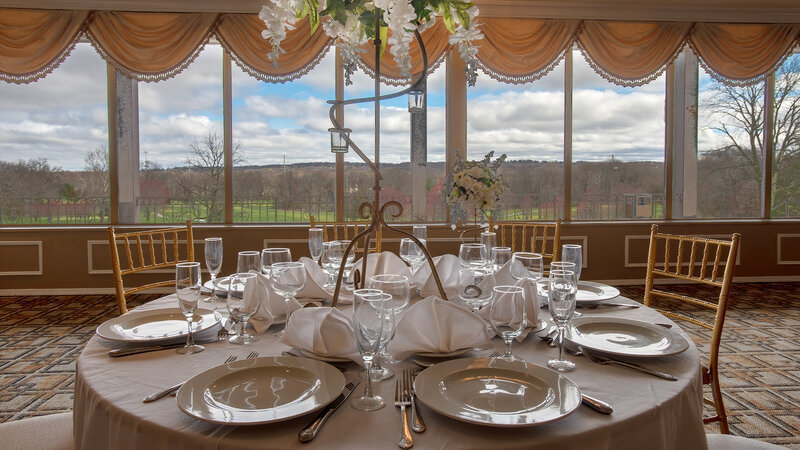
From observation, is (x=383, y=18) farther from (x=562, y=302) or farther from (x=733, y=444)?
(x=733, y=444)

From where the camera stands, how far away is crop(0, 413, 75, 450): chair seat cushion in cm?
126

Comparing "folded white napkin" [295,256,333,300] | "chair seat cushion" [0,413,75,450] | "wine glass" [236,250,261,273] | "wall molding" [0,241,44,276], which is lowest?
"chair seat cushion" [0,413,75,450]

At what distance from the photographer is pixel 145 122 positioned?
490 centimetres

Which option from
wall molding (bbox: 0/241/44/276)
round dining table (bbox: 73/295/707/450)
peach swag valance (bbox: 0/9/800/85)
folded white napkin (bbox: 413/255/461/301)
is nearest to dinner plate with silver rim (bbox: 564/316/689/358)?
round dining table (bbox: 73/295/707/450)

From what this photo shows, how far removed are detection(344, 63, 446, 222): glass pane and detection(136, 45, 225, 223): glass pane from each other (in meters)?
1.33

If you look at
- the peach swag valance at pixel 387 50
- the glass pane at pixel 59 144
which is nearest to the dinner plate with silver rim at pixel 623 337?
the peach swag valance at pixel 387 50

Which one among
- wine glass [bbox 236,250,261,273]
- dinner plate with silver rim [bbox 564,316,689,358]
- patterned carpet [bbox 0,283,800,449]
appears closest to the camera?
dinner plate with silver rim [bbox 564,316,689,358]

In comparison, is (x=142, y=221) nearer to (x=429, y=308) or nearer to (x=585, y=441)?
(x=429, y=308)

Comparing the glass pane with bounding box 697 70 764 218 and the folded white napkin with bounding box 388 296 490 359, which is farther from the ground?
the glass pane with bounding box 697 70 764 218

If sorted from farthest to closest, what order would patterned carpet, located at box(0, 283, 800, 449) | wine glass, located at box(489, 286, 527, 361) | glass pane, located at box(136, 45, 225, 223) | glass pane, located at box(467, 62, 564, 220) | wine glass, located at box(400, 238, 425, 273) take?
1. glass pane, located at box(467, 62, 564, 220)
2. glass pane, located at box(136, 45, 225, 223)
3. patterned carpet, located at box(0, 283, 800, 449)
4. wine glass, located at box(400, 238, 425, 273)
5. wine glass, located at box(489, 286, 527, 361)

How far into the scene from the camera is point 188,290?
3.80ft

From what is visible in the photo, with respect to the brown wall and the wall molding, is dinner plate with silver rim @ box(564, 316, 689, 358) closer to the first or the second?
the brown wall

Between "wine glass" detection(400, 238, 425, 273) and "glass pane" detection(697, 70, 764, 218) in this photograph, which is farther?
"glass pane" detection(697, 70, 764, 218)

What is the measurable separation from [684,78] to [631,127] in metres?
0.72
